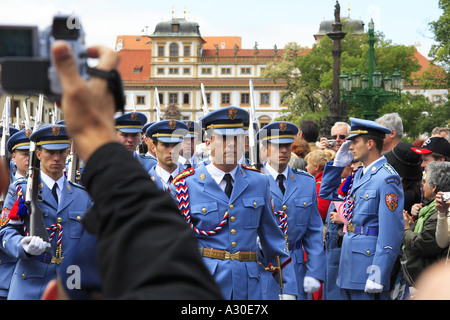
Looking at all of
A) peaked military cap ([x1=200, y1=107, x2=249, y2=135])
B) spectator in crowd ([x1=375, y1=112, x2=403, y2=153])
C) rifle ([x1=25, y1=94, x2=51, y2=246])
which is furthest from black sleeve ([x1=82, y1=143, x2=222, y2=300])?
spectator in crowd ([x1=375, y1=112, x2=403, y2=153])

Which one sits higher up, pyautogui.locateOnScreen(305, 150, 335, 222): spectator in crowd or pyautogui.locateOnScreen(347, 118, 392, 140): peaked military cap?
pyautogui.locateOnScreen(347, 118, 392, 140): peaked military cap

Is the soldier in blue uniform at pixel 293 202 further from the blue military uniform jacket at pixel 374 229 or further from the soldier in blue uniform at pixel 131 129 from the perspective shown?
the soldier in blue uniform at pixel 131 129

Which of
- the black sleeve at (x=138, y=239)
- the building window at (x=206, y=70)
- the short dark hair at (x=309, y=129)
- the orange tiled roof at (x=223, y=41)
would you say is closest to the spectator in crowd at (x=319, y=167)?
the short dark hair at (x=309, y=129)

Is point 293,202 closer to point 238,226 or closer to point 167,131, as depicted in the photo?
point 238,226

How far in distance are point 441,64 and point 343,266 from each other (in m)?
22.1

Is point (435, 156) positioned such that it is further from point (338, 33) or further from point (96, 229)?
point (338, 33)

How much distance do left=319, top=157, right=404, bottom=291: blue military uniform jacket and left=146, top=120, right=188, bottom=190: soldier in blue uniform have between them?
7.00ft

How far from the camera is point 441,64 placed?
26.7m

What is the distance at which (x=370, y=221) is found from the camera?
6039mm

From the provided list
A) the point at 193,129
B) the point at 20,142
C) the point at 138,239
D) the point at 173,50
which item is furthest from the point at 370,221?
the point at 173,50

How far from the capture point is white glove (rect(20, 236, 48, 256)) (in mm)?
4902

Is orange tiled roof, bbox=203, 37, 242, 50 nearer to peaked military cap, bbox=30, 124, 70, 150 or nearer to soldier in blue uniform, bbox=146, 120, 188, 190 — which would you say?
soldier in blue uniform, bbox=146, 120, 188, 190

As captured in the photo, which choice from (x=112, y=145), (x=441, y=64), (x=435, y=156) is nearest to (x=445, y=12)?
(x=441, y=64)

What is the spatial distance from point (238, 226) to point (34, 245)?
1386 mm
